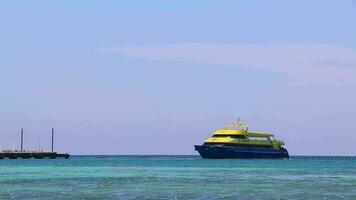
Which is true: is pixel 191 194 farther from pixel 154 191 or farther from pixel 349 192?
pixel 349 192

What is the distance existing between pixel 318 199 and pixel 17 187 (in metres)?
27.9

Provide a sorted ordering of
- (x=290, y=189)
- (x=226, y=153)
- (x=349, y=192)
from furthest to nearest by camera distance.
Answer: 1. (x=226, y=153)
2. (x=290, y=189)
3. (x=349, y=192)

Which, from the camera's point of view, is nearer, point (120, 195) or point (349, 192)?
point (120, 195)

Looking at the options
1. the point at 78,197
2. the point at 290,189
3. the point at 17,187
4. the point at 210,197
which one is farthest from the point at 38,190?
the point at 290,189

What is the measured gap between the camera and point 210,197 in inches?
2477

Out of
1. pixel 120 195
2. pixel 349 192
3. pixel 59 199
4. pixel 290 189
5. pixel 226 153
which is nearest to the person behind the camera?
pixel 59 199

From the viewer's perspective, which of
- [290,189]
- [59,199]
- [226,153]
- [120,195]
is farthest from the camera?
[226,153]

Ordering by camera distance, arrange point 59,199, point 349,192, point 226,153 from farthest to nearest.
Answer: point 226,153 < point 349,192 < point 59,199

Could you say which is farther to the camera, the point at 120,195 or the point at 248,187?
the point at 248,187

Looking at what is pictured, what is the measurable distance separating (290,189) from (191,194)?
11.3m

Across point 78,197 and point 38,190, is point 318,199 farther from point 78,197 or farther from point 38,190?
point 38,190

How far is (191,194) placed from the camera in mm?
66312

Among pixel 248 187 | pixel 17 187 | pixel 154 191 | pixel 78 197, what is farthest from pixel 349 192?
pixel 17 187

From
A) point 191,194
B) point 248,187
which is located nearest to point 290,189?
point 248,187
